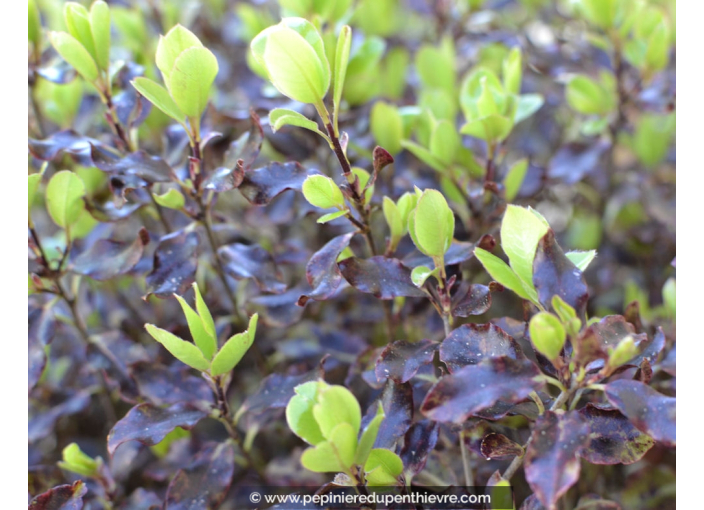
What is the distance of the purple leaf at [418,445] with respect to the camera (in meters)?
0.74

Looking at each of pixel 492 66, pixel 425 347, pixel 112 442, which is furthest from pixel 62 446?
pixel 492 66

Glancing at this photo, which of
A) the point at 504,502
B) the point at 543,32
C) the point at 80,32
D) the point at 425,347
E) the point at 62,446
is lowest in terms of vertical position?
the point at 62,446

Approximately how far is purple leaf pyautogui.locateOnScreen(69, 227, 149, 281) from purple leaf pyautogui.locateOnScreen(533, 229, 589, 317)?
0.56 metres

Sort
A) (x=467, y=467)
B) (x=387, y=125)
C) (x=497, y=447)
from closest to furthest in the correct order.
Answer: (x=497, y=447) < (x=467, y=467) < (x=387, y=125)

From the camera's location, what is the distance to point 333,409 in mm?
610

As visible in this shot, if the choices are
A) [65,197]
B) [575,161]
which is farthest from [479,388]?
[575,161]

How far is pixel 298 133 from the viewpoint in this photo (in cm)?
114

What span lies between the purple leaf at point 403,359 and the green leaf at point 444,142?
34cm

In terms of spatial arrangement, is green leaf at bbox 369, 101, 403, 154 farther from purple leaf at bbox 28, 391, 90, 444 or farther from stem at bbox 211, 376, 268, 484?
purple leaf at bbox 28, 391, 90, 444

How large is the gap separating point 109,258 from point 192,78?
336 millimetres

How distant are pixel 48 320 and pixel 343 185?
1.73 feet

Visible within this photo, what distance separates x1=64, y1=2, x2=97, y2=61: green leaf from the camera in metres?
0.83

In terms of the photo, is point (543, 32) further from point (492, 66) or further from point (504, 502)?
point (504, 502)

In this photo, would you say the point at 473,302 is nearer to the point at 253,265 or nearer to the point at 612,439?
the point at 612,439
